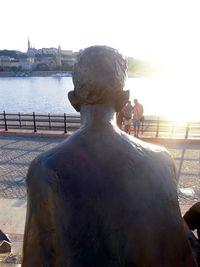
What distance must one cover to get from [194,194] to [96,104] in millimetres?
5344

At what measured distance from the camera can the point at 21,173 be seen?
731 cm

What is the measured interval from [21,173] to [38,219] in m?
6.48

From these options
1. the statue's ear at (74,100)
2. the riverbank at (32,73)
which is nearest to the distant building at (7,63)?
the riverbank at (32,73)

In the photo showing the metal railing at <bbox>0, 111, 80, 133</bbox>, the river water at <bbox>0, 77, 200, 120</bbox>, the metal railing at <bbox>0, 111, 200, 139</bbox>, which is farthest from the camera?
the river water at <bbox>0, 77, 200, 120</bbox>

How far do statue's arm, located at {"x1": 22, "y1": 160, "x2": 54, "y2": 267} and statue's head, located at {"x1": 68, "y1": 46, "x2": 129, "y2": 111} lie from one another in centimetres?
38

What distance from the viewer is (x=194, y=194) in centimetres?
601

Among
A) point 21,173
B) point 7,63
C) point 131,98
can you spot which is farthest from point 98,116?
point 7,63

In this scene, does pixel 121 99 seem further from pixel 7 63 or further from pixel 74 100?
pixel 7 63

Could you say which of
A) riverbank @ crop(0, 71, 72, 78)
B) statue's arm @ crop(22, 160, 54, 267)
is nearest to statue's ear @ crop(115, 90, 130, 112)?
statue's arm @ crop(22, 160, 54, 267)

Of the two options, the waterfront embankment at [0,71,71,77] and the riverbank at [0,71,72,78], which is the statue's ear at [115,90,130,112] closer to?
the riverbank at [0,71,72,78]

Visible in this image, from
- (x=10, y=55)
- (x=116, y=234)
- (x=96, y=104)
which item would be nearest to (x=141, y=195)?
(x=116, y=234)

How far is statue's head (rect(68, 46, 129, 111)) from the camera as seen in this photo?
1236mm

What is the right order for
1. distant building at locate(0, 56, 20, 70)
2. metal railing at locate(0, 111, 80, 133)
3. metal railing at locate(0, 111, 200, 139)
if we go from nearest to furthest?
metal railing at locate(0, 111, 200, 139)
metal railing at locate(0, 111, 80, 133)
distant building at locate(0, 56, 20, 70)

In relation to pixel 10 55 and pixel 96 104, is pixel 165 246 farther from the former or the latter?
pixel 10 55
